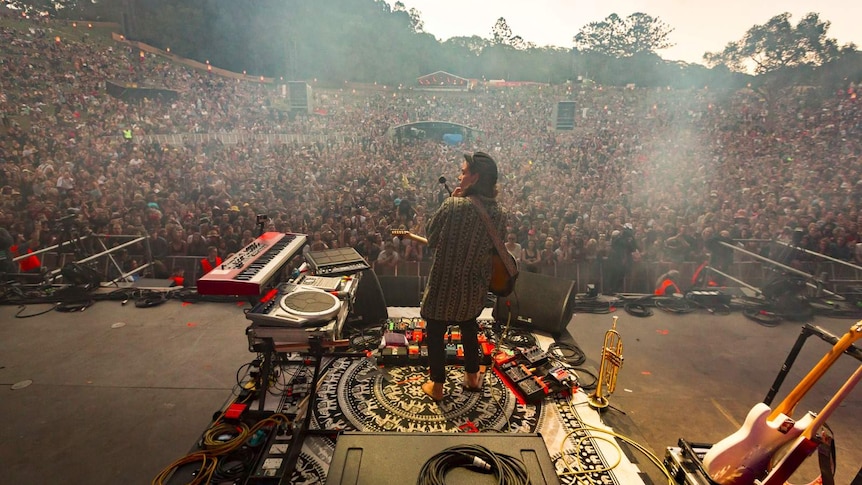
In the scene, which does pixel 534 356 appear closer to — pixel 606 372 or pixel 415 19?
pixel 606 372

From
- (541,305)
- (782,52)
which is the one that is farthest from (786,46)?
(541,305)

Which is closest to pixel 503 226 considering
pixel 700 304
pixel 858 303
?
pixel 700 304

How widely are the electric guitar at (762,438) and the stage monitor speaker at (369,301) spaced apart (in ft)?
10.9

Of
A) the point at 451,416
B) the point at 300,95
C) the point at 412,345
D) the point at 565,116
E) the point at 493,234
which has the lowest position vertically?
the point at 451,416

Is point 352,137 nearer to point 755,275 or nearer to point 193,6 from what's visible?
point 755,275

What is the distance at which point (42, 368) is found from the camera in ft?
13.5

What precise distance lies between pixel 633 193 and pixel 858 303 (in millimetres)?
5970

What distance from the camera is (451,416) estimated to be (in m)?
3.15

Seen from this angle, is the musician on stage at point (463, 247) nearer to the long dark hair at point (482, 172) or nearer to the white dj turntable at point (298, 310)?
the long dark hair at point (482, 172)

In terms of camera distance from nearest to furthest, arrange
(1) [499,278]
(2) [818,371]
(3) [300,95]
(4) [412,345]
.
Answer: (2) [818,371], (1) [499,278], (4) [412,345], (3) [300,95]

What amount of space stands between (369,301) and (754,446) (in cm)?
353

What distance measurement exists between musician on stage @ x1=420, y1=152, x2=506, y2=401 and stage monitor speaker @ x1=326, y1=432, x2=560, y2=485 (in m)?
1.04

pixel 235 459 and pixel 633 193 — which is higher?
pixel 633 193

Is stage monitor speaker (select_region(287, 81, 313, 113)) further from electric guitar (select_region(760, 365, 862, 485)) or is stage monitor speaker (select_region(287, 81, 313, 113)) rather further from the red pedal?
electric guitar (select_region(760, 365, 862, 485))
